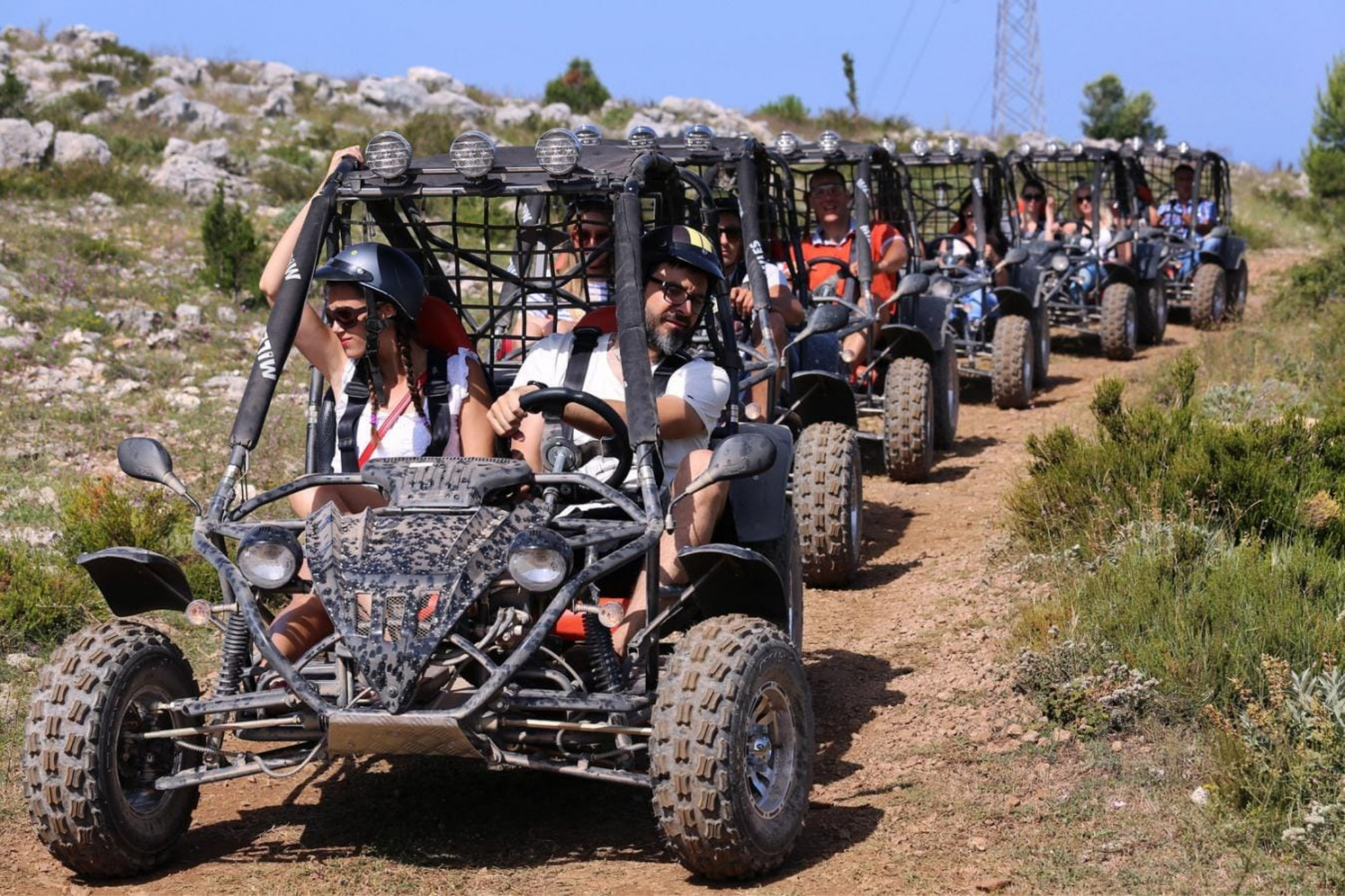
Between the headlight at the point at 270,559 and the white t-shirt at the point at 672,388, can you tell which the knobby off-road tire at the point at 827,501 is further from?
the headlight at the point at 270,559

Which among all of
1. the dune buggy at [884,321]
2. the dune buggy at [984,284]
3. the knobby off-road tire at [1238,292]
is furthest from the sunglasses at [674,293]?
the knobby off-road tire at [1238,292]

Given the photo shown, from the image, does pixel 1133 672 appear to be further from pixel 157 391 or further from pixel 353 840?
pixel 157 391

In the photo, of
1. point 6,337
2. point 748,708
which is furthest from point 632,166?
point 6,337

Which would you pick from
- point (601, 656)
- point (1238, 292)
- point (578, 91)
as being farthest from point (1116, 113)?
point (601, 656)

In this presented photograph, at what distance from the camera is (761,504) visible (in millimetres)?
5730

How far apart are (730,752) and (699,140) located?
492 cm

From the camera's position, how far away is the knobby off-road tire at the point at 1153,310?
1711 cm

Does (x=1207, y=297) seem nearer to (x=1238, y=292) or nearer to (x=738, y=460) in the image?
(x=1238, y=292)

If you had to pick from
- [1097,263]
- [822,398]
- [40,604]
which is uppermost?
[1097,263]

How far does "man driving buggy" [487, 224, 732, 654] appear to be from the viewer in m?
5.49

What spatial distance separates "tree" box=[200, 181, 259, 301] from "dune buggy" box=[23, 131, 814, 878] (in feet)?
37.6

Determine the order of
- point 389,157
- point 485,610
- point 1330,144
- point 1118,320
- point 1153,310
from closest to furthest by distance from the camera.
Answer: point 485,610, point 389,157, point 1118,320, point 1153,310, point 1330,144

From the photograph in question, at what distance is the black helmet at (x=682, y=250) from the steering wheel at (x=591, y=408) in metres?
0.69

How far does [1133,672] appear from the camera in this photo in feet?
19.0
